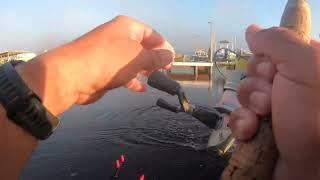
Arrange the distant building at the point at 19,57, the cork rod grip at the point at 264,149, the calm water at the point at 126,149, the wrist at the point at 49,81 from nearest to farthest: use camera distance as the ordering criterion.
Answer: the wrist at the point at 49,81 < the cork rod grip at the point at 264,149 < the distant building at the point at 19,57 < the calm water at the point at 126,149

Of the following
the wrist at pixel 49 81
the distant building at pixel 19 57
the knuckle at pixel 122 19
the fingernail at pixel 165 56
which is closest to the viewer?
the wrist at pixel 49 81

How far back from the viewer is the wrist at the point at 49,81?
1.15 m

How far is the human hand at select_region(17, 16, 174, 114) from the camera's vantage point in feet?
3.98

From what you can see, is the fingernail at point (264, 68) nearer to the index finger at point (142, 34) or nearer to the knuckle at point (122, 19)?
the index finger at point (142, 34)

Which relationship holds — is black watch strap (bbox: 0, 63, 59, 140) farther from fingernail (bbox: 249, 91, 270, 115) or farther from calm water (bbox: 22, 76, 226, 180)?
calm water (bbox: 22, 76, 226, 180)

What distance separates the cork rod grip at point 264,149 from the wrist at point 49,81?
67 cm

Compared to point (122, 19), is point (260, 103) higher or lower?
lower

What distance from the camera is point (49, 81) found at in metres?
1.21

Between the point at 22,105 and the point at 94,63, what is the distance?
342 millimetres

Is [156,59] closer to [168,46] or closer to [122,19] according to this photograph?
[168,46]

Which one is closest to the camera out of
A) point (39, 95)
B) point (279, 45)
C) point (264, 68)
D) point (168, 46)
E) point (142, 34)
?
point (39, 95)

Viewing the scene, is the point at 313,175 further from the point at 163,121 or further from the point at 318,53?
the point at 163,121

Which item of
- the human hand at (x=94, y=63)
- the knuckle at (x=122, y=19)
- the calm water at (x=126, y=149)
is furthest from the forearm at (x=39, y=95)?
the calm water at (x=126, y=149)

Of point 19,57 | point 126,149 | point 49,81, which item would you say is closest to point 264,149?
point 49,81
